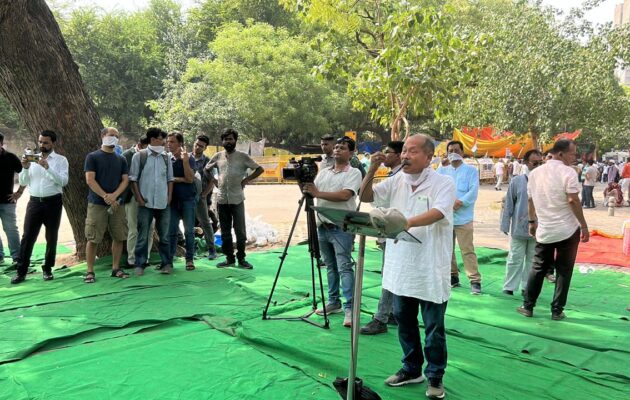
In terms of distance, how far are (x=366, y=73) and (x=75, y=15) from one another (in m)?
28.7

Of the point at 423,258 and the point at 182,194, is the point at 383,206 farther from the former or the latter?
the point at 182,194

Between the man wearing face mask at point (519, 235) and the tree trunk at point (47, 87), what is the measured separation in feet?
17.8

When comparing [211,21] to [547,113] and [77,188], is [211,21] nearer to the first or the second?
[547,113]

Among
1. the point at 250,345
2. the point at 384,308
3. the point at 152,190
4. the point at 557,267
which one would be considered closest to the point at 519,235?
the point at 557,267

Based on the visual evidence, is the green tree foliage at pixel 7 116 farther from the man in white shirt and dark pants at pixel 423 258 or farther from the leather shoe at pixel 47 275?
the man in white shirt and dark pants at pixel 423 258

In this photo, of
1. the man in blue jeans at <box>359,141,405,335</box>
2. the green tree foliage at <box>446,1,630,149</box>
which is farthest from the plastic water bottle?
the green tree foliage at <box>446,1,630,149</box>

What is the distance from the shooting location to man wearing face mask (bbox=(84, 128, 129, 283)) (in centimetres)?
593

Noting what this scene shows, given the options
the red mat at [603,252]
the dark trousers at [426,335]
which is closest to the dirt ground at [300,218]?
the red mat at [603,252]

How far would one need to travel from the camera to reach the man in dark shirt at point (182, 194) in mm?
6664

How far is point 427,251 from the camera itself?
10.0 ft

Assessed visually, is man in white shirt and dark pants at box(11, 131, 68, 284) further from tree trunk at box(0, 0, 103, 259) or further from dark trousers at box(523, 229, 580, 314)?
dark trousers at box(523, 229, 580, 314)

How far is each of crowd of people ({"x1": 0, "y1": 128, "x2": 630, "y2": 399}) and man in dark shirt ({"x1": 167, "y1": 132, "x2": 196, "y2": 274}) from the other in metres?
0.01

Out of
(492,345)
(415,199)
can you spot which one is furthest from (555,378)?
(415,199)

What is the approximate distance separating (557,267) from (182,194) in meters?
4.57
